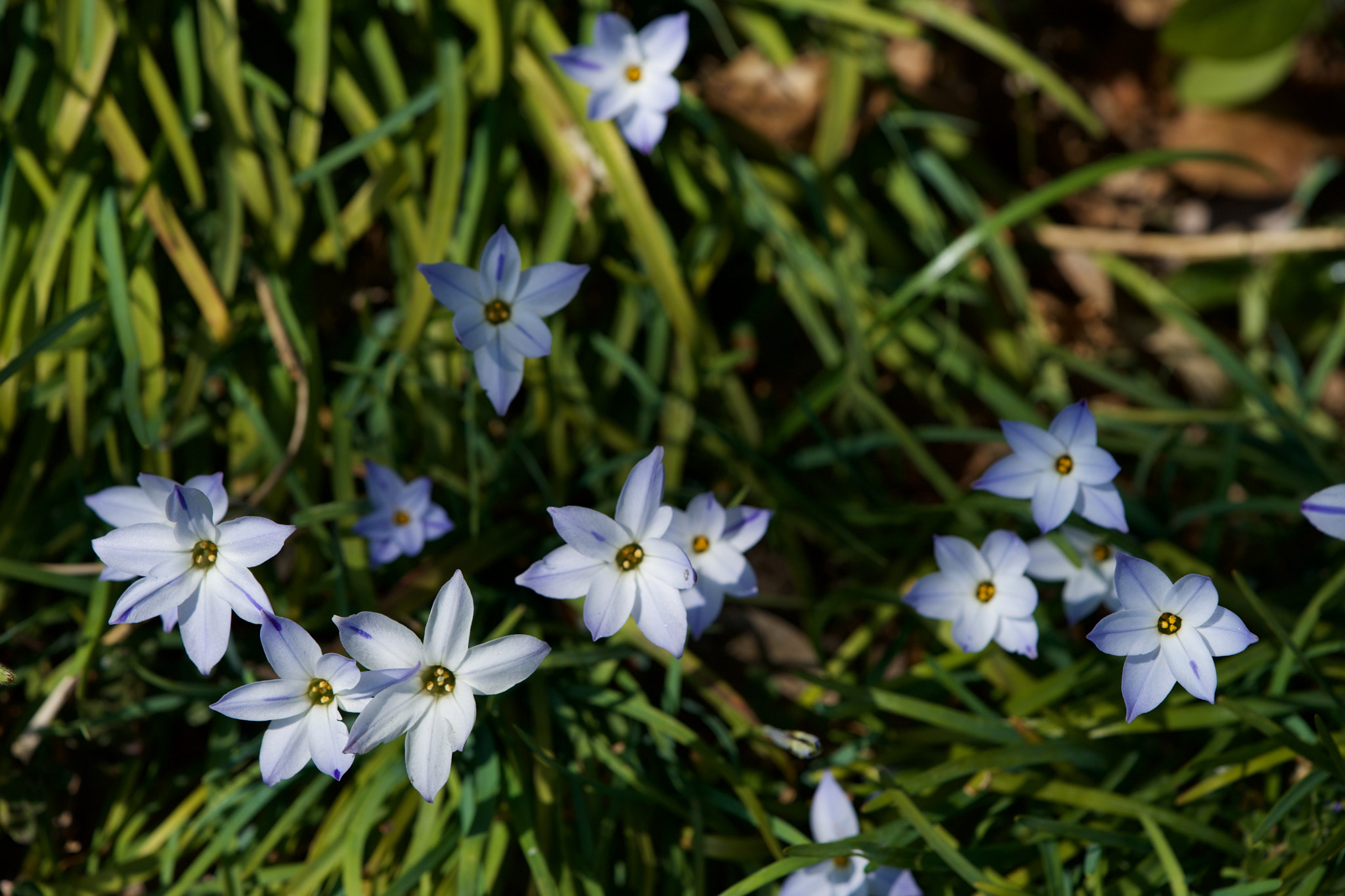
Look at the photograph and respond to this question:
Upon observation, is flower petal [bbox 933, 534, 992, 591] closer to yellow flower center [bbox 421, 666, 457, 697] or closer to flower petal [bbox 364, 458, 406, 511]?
yellow flower center [bbox 421, 666, 457, 697]

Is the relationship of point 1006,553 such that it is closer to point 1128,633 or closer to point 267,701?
point 1128,633

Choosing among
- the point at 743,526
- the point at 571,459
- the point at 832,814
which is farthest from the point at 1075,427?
the point at 571,459

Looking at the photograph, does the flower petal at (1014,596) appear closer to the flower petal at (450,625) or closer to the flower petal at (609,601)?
the flower petal at (609,601)

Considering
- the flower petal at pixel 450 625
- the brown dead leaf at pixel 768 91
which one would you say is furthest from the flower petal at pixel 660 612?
the brown dead leaf at pixel 768 91

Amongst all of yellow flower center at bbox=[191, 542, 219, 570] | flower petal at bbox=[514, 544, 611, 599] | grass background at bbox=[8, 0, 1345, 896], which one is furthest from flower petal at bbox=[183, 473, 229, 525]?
flower petal at bbox=[514, 544, 611, 599]

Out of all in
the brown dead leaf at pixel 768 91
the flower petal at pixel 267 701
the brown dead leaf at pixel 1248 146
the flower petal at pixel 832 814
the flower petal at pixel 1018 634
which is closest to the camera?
the flower petal at pixel 267 701

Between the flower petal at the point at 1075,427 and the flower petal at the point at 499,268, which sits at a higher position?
the flower petal at the point at 499,268

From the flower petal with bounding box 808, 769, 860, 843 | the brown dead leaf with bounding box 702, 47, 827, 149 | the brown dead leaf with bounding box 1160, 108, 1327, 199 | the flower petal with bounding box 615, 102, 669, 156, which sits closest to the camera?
the flower petal with bounding box 808, 769, 860, 843
